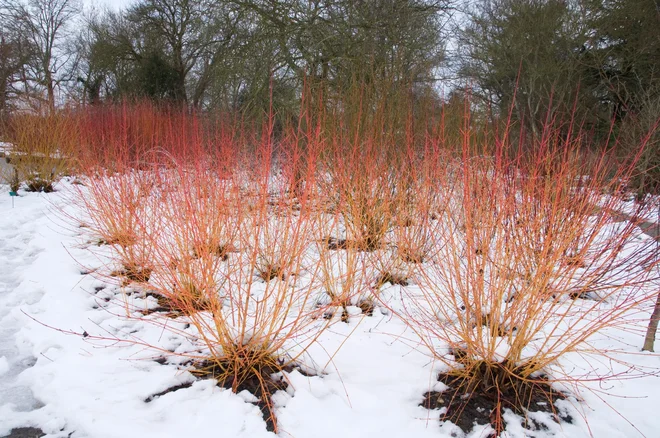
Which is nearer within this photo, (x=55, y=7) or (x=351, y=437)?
(x=351, y=437)

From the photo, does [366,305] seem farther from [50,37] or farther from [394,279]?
[50,37]

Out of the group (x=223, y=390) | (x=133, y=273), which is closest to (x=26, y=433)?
(x=223, y=390)

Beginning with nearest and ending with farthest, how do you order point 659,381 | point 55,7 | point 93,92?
point 659,381
point 93,92
point 55,7

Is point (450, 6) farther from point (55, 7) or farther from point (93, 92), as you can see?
point (55, 7)

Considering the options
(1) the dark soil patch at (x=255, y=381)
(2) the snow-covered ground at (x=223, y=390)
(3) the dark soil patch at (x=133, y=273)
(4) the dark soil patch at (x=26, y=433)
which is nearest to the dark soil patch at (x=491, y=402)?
(2) the snow-covered ground at (x=223, y=390)

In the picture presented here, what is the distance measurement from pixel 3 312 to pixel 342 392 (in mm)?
2336

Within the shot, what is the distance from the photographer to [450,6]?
6691 millimetres

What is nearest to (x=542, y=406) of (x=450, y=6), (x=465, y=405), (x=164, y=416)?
(x=465, y=405)

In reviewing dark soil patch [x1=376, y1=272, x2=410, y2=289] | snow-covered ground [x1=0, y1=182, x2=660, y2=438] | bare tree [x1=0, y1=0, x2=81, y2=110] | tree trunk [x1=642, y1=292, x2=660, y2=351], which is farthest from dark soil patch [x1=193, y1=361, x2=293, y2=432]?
bare tree [x1=0, y1=0, x2=81, y2=110]

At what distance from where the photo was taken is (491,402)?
1804 millimetres

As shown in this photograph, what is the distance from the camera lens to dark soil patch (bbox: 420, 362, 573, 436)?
169cm

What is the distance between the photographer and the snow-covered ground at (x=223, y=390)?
5.35 ft

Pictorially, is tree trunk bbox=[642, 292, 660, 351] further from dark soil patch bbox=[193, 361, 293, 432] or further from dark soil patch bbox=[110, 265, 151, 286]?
dark soil patch bbox=[110, 265, 151, 286]

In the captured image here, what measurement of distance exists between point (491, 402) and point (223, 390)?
127 centimetres
